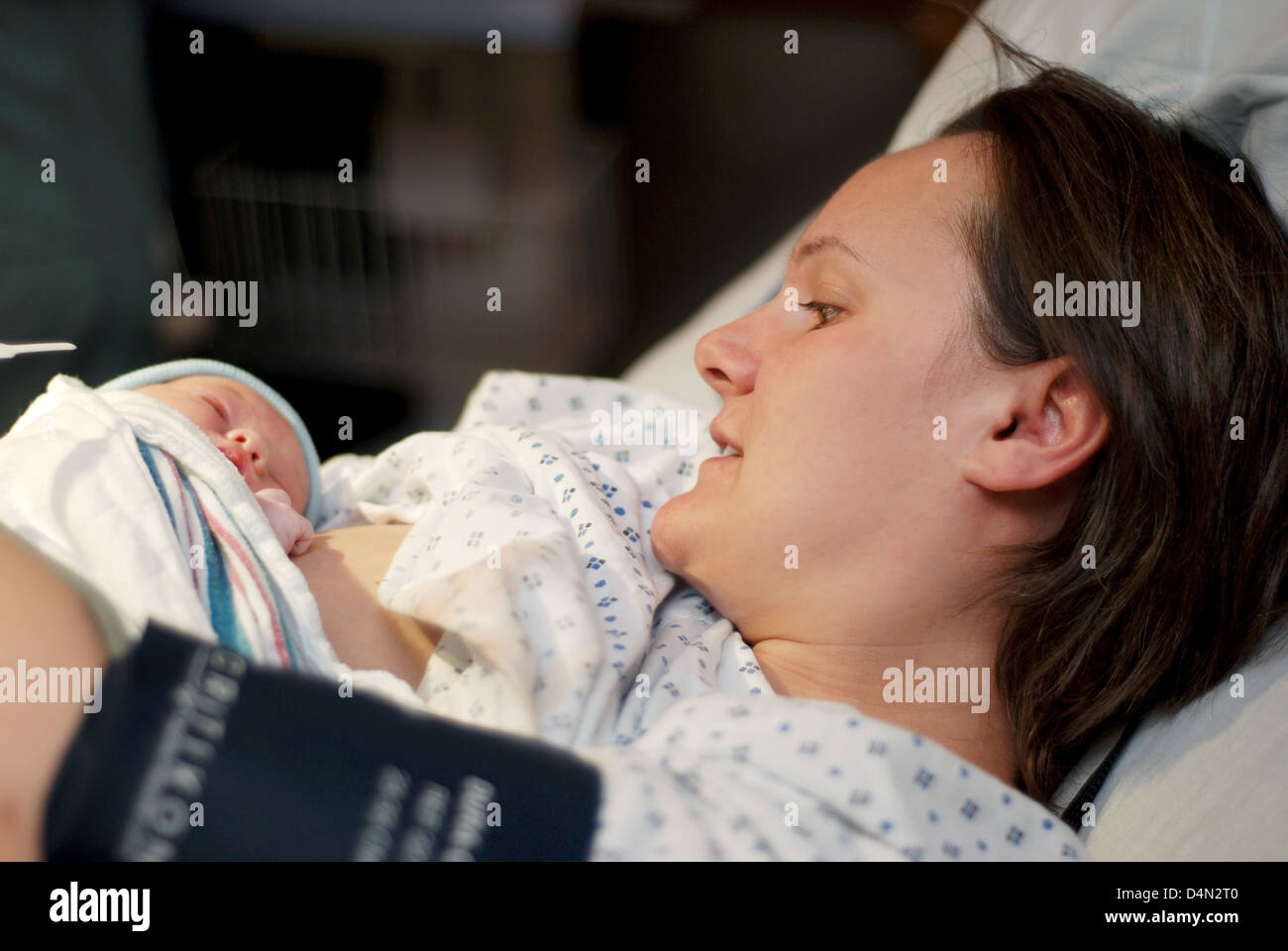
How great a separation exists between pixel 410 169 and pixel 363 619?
1.10 m

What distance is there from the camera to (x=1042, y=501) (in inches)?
27.9

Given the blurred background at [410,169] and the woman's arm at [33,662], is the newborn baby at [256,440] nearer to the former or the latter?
the woman's arm at [33,662]

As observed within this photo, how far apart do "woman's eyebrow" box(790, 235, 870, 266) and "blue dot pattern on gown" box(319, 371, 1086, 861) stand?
0.23 meters

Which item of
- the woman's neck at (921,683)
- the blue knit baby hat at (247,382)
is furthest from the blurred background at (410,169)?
the woman's neck at (921,683)

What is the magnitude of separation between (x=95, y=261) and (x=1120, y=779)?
4.41ft

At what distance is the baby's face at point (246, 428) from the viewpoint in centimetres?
77

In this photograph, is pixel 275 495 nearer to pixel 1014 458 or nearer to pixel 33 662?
pixel 33 662

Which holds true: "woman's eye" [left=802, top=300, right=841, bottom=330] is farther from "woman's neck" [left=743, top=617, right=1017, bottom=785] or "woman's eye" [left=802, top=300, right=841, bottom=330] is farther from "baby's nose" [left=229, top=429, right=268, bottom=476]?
"baby's nose" [left=229, top=429, right=268, bottom=476]

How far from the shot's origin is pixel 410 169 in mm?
1612

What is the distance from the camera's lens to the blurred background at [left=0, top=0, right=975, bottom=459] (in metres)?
1.36

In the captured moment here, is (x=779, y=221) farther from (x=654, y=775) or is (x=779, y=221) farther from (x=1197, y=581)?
(x=654, y=775)

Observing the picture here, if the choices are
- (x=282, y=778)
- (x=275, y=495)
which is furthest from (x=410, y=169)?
(x=282, y=778)

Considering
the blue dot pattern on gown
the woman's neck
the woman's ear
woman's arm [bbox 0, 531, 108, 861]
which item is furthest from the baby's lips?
the woman's ear

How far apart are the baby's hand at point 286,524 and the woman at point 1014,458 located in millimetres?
13
